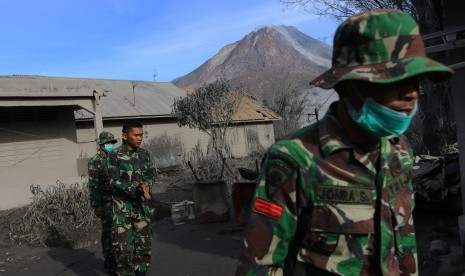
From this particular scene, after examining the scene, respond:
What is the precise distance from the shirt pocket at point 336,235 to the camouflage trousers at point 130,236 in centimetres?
382

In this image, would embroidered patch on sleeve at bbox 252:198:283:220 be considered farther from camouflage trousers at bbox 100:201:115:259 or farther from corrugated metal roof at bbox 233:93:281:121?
corrugated metal roof at bbox 233:93:281:121

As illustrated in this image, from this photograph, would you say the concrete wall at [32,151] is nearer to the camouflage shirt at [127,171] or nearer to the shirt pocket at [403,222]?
the camouflage shirt at [127,171]

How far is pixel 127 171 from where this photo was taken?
5.16m

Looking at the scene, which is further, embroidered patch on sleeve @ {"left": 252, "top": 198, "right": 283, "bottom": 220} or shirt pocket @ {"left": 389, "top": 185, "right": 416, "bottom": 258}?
shirt pocket @ {"left": 389, "top": 185, "right": 416, "bottom": 258}

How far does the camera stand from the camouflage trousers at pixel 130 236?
16.5 ft

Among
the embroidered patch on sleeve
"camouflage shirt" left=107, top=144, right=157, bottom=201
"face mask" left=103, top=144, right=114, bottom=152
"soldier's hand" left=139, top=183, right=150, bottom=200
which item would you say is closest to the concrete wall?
"face mask" left=103, top=144, right=114, bottom=152

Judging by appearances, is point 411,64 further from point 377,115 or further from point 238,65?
point 238,65

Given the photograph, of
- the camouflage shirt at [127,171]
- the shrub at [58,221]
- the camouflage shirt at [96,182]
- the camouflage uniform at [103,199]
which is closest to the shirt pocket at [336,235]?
the camouflage shirt at [127,171]

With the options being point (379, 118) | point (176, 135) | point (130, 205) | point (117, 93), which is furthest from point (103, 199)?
point (117, 93)

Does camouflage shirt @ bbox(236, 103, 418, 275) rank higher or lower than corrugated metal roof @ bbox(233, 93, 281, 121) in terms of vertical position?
lower

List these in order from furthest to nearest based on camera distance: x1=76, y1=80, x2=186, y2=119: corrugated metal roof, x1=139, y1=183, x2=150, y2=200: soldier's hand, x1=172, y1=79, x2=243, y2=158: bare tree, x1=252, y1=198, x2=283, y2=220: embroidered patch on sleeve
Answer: x1=76, y1=80, x2=186, y2=119: corrugated metal roof
x1=172, y1=79, x2=243, y2=158: bare tree
x1=139, y1=183, x2=150, y2=200: soldier's hand
x1=252, y1=198, x2=283, y2=220: embroidered patch on sleeve

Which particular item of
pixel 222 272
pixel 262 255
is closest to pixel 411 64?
pixel 262 255

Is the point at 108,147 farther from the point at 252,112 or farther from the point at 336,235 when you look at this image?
the point at 252,112

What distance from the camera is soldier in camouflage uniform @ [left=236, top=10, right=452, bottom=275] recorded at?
57.6 inches
